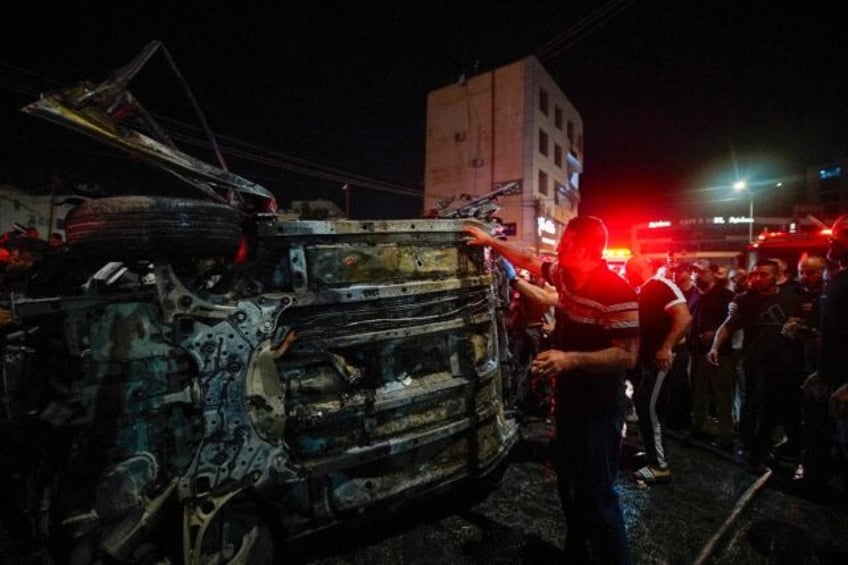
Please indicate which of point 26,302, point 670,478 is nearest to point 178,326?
point 26,302

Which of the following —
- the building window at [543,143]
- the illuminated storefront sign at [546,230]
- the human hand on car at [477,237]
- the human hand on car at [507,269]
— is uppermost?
the building window at [543,143]

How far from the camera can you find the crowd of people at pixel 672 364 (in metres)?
2.52

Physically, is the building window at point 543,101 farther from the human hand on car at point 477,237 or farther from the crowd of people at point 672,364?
the human hand on car at point 477,237

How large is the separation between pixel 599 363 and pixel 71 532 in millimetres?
2744

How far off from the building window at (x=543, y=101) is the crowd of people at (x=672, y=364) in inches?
1113

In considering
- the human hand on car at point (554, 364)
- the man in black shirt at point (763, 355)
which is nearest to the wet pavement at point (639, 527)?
the man in black shirt at point (763, 355)

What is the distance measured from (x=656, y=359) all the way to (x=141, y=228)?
13.7ft

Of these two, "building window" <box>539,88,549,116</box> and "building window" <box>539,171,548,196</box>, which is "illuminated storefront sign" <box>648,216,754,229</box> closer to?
"building window" <box>539,171,548,196</box>

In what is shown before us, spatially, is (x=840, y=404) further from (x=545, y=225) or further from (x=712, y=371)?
(x=545, y=225)

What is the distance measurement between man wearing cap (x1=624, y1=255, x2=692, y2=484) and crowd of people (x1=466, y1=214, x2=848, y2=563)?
10 millimetres

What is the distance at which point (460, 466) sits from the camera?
3.08m

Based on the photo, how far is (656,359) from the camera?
4.05 meters

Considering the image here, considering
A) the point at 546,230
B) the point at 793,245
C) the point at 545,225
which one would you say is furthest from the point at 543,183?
the point at 793,245

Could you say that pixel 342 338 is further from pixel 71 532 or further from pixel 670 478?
pixel 670 478
